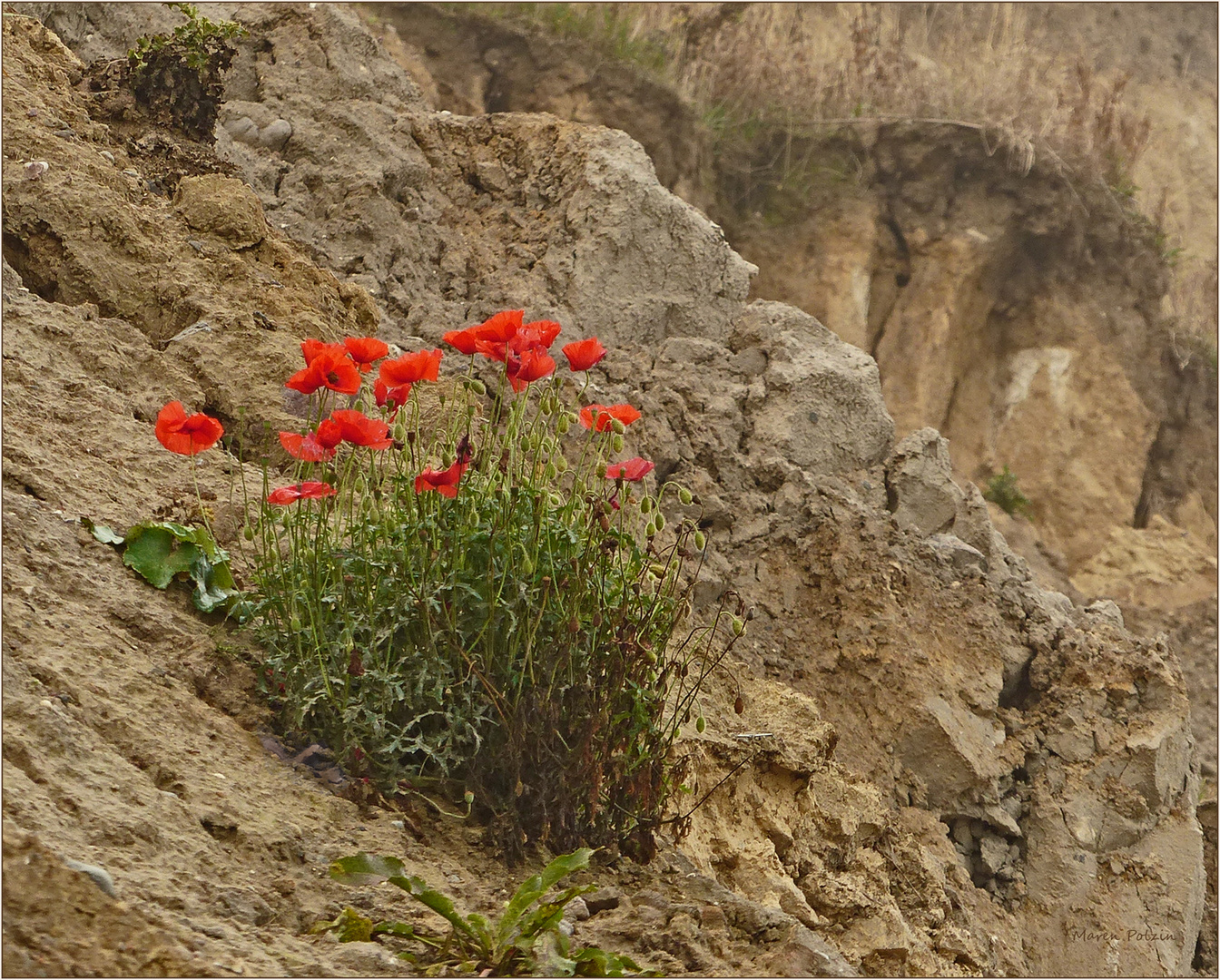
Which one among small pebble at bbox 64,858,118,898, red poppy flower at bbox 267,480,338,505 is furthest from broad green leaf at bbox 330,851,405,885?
red poppy flower at bbox 267,480,338,505

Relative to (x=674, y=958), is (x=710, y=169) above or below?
above

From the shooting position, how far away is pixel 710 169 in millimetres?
8125

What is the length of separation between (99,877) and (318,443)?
3.12ft

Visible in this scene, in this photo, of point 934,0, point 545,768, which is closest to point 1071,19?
point 934,0

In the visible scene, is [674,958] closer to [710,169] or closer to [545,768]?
[545,768]

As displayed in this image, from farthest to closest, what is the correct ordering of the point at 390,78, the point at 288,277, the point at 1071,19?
1. the point at 1071,19
2. the point at 390,78
3. the point at 288,277

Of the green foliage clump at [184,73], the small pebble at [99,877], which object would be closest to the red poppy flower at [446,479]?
the small pebble at [99,877]

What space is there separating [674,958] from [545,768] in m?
0.50

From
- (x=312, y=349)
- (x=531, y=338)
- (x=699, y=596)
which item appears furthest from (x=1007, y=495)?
(x=312, y=349)

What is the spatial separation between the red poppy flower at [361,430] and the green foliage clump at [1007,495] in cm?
679

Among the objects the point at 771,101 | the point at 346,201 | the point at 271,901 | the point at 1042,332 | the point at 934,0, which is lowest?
Result: the point at 271,901

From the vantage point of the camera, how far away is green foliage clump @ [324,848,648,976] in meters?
2.17


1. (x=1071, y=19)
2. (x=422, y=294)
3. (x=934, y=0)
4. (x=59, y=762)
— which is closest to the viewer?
(x=59, y=762)

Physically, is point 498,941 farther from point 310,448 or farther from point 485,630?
point 310,448
